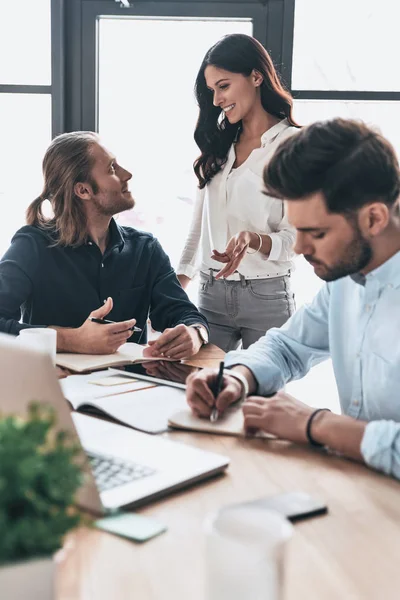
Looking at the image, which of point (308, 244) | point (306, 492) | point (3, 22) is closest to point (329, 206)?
A: point (308, 244)

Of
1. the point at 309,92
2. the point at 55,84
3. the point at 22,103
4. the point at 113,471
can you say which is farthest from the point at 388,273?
the point at 22,103

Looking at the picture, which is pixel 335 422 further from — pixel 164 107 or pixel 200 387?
pixel 164 107

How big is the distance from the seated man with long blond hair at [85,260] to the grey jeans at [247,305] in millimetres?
169

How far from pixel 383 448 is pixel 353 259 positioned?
42 cm

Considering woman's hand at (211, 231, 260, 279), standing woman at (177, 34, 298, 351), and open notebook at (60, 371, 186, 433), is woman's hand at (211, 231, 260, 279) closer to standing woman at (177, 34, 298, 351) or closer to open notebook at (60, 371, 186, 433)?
standing woman at (177, 34, 298, 351)

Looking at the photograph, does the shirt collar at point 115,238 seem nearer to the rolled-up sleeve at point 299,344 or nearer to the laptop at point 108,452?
the rolled-up sleeve at point 299,344

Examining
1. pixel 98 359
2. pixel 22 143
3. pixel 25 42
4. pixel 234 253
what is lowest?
Result: pixel 98 359

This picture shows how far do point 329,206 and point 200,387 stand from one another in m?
0.44

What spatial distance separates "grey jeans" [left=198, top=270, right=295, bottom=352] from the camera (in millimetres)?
2438

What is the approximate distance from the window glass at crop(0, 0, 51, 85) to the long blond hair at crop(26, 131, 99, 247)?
0.92 metres

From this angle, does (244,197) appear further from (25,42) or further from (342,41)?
(25,42)

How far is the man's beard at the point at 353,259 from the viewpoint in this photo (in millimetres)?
1391

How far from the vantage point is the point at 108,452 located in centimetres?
112

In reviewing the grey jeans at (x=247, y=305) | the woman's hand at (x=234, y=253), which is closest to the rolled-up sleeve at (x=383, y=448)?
the woman's hand at (x=234, y=253)
